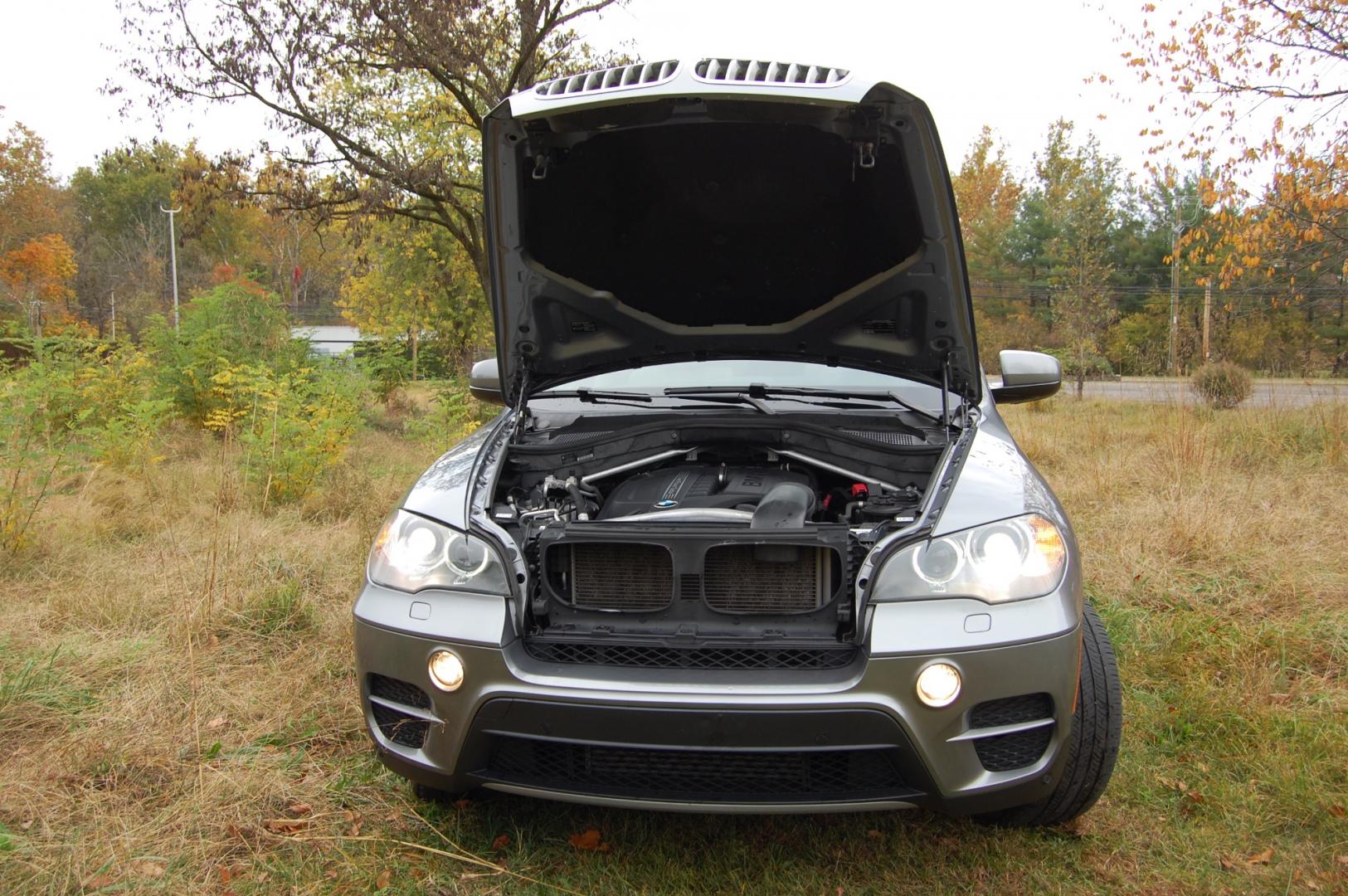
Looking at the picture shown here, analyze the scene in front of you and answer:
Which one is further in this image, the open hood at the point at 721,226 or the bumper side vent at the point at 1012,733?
the open hood at the point at 721,226

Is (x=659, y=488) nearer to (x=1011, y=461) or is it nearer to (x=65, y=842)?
(x=1011, y=461)

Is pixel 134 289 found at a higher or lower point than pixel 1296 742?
higher

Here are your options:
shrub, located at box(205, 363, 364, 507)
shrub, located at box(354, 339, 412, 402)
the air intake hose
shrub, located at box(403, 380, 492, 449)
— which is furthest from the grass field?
shrub, located at box(354, 339, 412, 402)

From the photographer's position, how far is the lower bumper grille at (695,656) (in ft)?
6.73

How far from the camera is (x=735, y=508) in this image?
259 cm

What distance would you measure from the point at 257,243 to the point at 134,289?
9.56 metres

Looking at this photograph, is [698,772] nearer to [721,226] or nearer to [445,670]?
[445,670]

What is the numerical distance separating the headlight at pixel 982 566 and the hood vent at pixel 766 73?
50.5 inches

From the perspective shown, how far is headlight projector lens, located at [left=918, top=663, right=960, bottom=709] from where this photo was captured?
1902 mm

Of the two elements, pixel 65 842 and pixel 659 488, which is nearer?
pixel 65 842

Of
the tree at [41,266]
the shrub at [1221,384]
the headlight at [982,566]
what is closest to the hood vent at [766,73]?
the headlight at [982,566]

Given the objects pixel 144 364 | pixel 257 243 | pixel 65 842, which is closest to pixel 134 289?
pixel 257 243

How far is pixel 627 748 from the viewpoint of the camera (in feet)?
6.43

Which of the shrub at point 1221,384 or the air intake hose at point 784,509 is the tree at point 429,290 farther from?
the air intake hose at point 784,509
